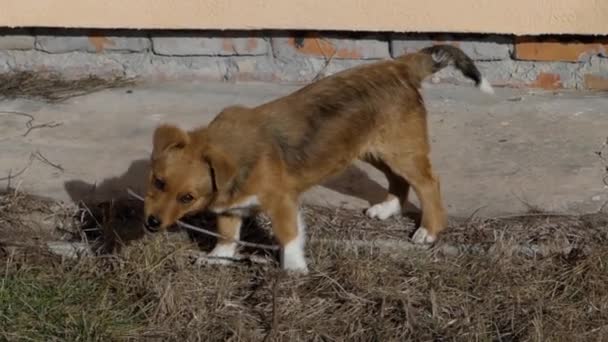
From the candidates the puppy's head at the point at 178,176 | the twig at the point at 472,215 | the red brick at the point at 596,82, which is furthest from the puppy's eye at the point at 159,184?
the red brick at the point at 596,82

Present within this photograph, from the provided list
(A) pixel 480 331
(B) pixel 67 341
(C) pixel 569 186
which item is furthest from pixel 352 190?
(B) pixel 67 341

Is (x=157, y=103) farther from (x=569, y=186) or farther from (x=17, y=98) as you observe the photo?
(x=569, y=186)

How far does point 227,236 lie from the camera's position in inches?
213

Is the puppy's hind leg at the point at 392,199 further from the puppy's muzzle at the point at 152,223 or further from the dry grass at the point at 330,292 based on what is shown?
the puppy's muzzle at the point at 152,223

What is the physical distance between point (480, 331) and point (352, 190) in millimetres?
1653

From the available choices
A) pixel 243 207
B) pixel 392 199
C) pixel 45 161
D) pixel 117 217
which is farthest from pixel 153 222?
pixel 45 161

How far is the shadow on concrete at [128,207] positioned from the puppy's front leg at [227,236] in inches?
4.7

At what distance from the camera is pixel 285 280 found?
16.7 feet

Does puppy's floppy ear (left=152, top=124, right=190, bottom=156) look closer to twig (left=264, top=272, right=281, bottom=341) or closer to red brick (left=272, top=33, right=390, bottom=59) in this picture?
twig (left=264, top=272, right=281, bottom=341)

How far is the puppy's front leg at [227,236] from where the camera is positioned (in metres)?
5.39

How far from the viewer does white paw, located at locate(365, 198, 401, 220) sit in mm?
5816

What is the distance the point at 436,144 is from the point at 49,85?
108 inches

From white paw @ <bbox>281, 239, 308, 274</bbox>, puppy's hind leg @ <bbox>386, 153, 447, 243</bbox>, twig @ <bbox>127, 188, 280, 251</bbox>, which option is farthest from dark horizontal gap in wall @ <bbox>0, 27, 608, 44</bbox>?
white paw @ <bbox>281, 239, 308, 274</bbox>

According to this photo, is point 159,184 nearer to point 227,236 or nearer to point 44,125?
point 227,236
